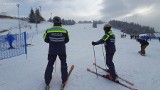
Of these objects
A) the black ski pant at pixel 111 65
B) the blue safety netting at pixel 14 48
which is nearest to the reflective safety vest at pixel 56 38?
the black ski pant at pixel 111 65

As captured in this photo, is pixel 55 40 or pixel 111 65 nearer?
pixel 55 40

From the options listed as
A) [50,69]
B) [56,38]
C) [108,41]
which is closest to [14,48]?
[108,41]

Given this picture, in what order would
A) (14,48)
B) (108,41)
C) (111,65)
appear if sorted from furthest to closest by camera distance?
(14,48), (108,41), (111,65)

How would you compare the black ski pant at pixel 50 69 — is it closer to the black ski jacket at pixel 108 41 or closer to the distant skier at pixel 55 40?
the distant skier at pixel 55 40

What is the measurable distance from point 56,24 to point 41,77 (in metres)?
2.17

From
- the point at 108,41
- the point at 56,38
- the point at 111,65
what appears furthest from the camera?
the point at 108,41

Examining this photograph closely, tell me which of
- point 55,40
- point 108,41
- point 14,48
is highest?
point 55,40

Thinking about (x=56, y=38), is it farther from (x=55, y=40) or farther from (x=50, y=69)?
(x=50, y=69)

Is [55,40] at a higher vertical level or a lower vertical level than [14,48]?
higher

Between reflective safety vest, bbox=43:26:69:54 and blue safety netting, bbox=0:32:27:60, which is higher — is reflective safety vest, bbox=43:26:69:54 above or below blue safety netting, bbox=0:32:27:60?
above

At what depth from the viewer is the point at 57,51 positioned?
6.86 meters

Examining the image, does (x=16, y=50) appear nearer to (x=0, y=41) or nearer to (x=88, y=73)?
(x=0, y=41)

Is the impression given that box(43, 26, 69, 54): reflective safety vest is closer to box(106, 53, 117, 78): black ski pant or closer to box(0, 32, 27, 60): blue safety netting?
box(106, 53, 117, 78): black ski pant

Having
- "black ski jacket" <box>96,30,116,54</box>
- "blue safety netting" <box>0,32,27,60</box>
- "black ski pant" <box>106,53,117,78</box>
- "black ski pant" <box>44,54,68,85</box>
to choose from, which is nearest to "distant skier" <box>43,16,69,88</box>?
"black ski pant" <box>44,54,68,85</box>
